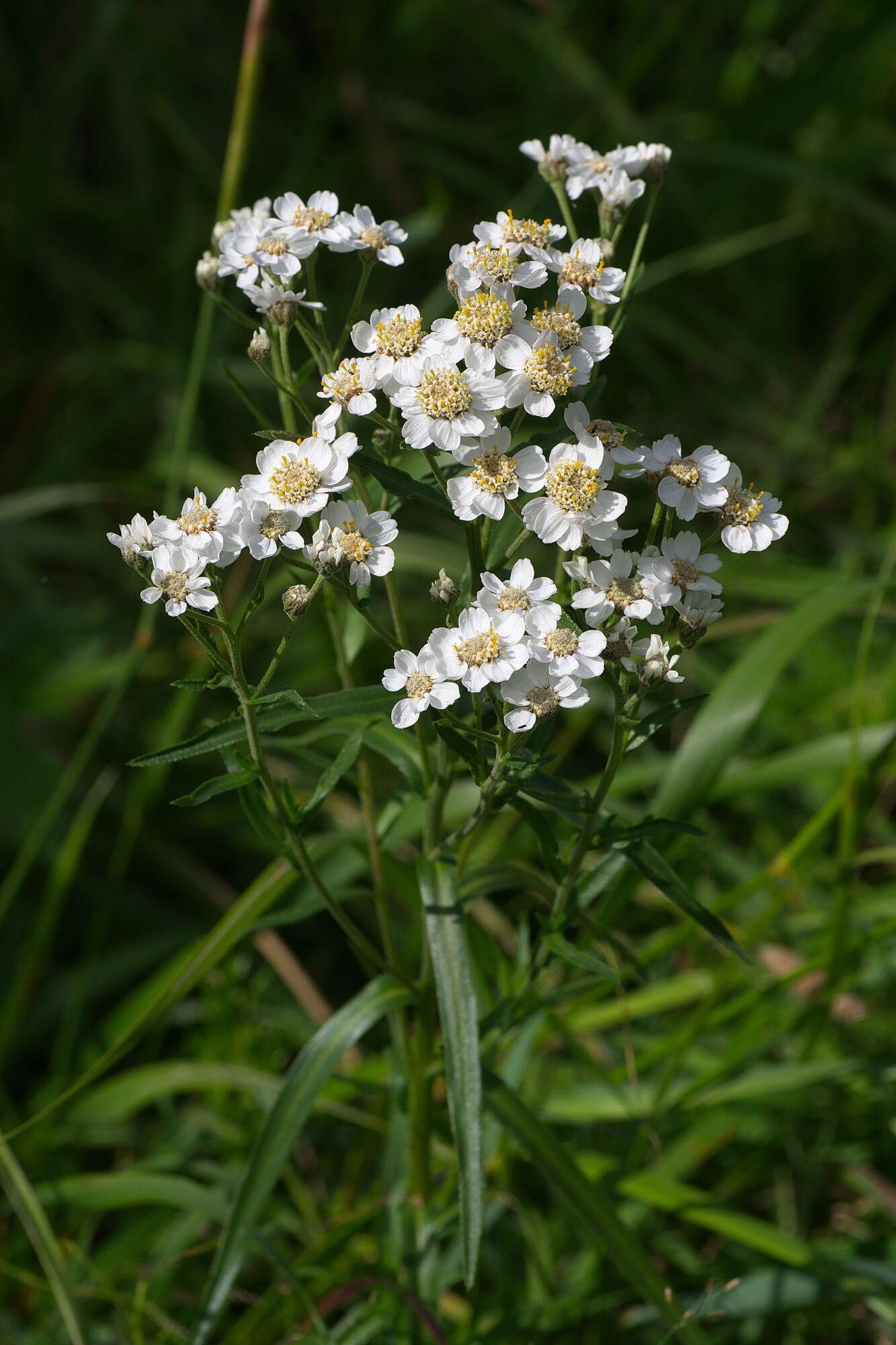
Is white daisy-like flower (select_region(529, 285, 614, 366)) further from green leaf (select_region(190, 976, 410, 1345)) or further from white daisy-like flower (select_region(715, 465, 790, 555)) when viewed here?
green leaf (select_region(190, 976, 410, 1345))

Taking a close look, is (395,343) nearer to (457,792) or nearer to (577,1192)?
(457,792)

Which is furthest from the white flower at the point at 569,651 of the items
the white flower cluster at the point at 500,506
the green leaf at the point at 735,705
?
the green leaf at the point at 735,705

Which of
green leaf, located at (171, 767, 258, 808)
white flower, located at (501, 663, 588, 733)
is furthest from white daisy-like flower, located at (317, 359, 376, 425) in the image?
green leaf, located at (171, 767, 258, 808)

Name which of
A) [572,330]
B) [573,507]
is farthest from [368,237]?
[573,507]

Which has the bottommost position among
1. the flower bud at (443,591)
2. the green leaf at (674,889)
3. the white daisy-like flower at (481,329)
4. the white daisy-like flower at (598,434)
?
the green leaf at (674,889)

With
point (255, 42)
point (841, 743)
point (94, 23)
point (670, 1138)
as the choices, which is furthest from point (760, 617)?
point (94, 23)

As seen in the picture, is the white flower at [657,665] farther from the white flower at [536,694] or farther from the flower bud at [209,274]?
the flower bud at [209,274]

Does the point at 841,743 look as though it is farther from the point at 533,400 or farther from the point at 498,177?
the point at 498,177
